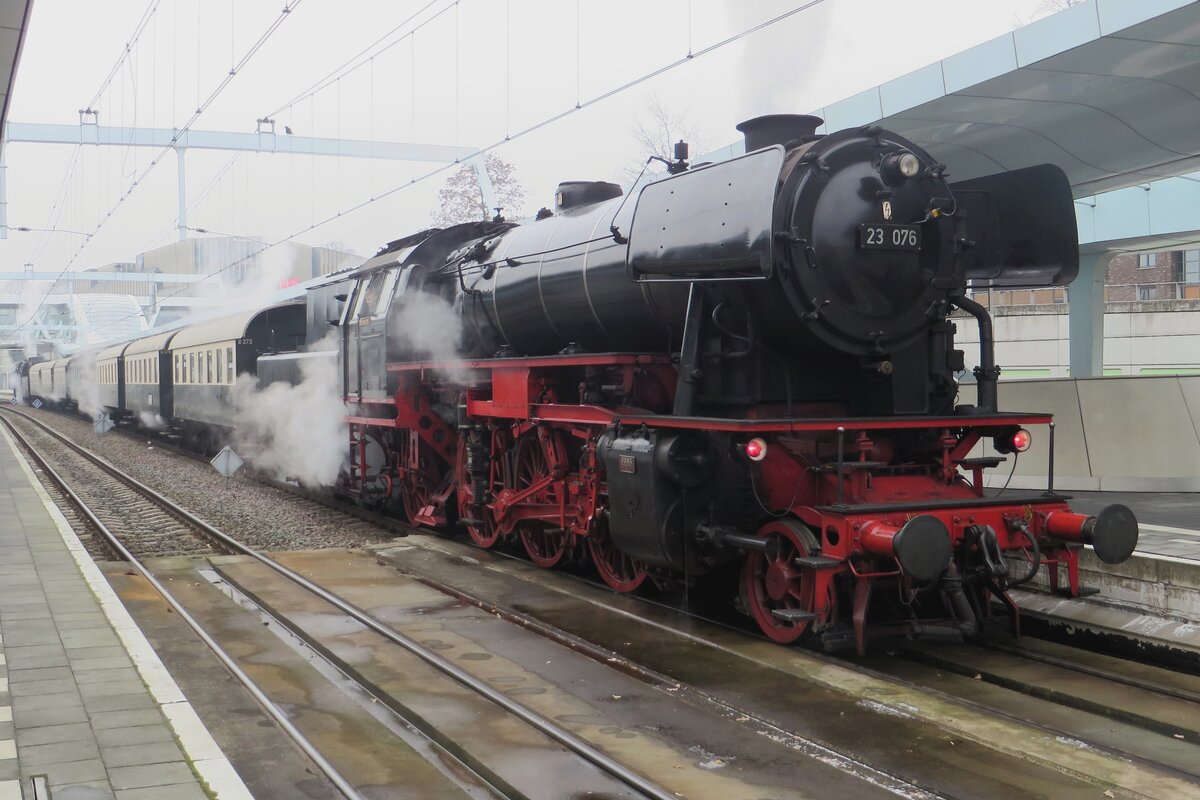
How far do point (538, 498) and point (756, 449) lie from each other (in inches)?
134

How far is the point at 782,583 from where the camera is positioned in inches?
252

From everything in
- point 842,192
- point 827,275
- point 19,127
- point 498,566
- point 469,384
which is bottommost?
point 498,566

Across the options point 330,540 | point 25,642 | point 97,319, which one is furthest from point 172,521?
point 97,319

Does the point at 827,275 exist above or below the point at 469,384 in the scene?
above

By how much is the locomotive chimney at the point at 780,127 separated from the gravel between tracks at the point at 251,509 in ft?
20.7

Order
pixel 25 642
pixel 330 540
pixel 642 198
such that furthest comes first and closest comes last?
pixel 330 540 → pixel 642 198 → pixel 25 642

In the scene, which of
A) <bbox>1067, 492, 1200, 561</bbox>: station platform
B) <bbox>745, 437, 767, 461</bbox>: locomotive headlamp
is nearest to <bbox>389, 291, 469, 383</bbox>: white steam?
<bbox>745, 437, 767, 461</bbox>: locomotive headlamp

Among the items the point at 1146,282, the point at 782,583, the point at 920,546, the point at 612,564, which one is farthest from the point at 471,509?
the point at 1146,282

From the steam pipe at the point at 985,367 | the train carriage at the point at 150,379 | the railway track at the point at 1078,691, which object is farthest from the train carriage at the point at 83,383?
the railway track at the point at 1078,691

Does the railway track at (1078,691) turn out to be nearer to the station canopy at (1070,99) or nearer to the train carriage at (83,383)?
the station canopy at (1070,99)

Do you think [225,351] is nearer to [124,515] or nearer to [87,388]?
[124,515]

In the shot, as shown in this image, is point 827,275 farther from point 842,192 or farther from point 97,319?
point 97,319

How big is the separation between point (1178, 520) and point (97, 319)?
98.3m

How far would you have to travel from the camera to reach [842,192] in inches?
246
